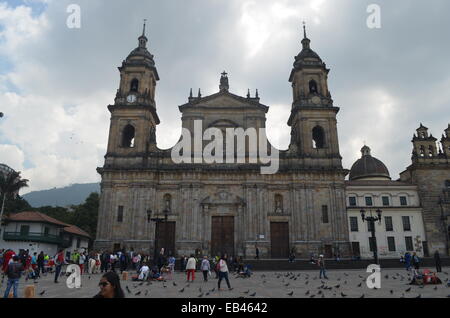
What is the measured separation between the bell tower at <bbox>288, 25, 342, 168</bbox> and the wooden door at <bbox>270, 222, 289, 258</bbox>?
7.40 meters

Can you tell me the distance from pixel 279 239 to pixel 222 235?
577 cm

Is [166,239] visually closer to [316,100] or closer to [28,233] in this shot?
[28,233]

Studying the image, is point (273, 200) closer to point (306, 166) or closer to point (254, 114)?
point (306, 166)

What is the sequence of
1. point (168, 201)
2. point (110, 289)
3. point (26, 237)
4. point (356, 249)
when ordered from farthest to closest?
point (356, 249) → point (26, 237) → point (168, 201) → point (110, 289)

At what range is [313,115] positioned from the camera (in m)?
37.9

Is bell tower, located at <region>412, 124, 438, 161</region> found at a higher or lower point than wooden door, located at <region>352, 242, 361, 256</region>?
higher

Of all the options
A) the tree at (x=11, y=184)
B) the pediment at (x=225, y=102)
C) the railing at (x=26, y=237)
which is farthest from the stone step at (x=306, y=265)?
the tree at (x=11, y=184)

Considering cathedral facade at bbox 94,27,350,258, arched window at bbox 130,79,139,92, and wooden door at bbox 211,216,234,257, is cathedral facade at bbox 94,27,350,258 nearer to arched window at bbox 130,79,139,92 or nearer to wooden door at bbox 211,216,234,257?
wooden door at bbox 211,216,234,257

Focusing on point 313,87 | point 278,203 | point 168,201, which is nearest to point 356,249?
point 278,203

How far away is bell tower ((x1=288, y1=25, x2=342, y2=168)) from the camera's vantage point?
36406mm

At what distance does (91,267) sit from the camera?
2350 cm

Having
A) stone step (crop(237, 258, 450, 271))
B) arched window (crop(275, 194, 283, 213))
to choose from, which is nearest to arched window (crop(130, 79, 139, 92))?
arched window (crop(275, 194, 283, 213))

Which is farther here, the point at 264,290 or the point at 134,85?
the point at 134,85
